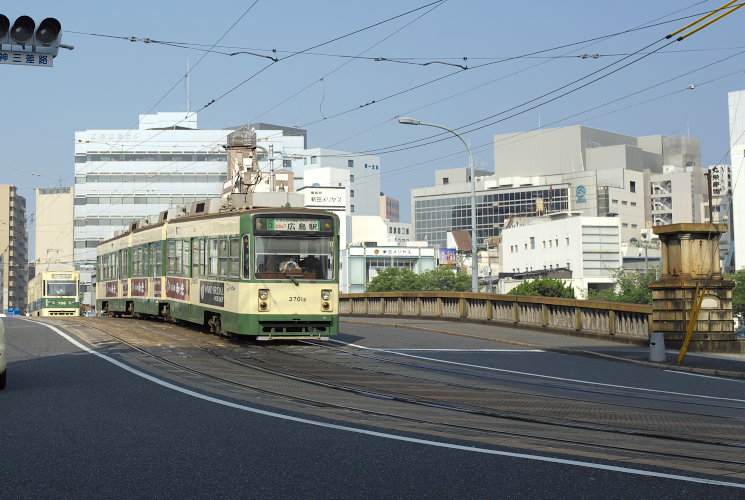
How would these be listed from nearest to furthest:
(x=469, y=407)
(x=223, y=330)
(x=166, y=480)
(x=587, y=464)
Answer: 1. (x=166, y=480)
2. (x=587, y=464)
3. (x=469, y=407)
4. (x=223, y=330)

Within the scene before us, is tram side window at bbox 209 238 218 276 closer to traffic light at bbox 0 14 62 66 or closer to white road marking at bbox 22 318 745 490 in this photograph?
traffic light at bbox 0 14 62 66

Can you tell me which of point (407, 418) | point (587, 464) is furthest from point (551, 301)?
point (587, 464)

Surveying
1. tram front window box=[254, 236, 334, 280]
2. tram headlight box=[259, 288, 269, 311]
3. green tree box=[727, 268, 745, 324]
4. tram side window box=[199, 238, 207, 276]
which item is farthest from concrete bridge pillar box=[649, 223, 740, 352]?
green tree box=[727, 268, 745, 324]

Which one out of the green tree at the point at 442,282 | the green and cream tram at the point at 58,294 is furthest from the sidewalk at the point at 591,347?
the green tree at the point at 442,282

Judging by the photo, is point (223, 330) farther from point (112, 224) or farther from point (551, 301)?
point (112, 224)

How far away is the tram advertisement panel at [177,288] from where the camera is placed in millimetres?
25766

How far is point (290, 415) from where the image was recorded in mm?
10609

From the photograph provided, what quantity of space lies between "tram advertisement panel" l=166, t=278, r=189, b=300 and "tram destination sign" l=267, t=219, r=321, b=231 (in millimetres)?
5600

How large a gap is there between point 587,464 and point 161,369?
9.47m

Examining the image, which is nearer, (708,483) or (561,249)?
(708,483)

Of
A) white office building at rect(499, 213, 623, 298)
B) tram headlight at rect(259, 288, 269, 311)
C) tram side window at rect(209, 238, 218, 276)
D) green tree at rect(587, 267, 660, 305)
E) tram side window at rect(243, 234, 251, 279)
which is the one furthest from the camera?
white office building at rect(499, 213, 623, 298)

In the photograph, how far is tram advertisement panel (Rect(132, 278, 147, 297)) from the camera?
31172 millimetres

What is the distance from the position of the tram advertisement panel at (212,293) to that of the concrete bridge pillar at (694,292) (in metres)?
9.90

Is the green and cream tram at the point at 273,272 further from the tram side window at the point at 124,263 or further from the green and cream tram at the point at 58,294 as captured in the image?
the green and cream tram at the point at 58,294
